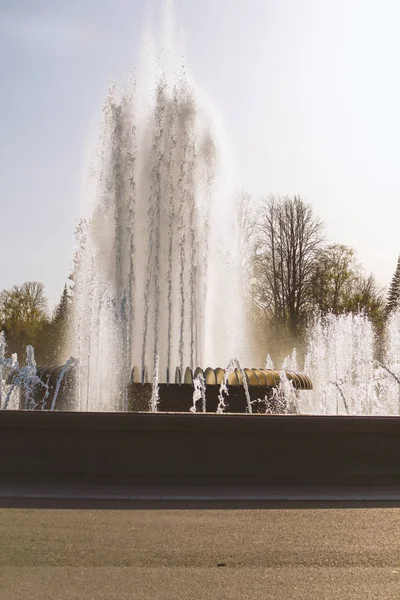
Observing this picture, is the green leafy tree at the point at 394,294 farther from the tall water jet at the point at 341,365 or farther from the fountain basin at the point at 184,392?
the fountain basin at the point at 184,392

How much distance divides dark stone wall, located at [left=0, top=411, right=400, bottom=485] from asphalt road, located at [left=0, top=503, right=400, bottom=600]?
55.2 inches

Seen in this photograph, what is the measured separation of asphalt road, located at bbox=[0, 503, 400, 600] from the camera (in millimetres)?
5574

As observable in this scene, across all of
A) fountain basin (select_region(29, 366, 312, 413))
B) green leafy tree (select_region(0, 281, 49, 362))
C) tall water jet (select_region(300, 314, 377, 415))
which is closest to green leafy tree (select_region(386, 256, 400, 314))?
tall water jet (select_region(300, 314, 377, 415))

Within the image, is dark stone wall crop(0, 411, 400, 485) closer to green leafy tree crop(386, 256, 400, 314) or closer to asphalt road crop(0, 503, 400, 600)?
asphalt road crop(0, 503, 400, 600)

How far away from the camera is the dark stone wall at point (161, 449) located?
34.3ft

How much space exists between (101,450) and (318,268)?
43.4 meters

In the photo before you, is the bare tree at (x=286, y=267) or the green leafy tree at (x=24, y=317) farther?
the green leafy tree at (x=24, y=317)

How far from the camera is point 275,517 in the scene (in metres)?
Answer: 8.48

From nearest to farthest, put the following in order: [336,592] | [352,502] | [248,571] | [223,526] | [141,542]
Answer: [336,592]
[248,571]
[141,542]
[223,526]
[352,502]

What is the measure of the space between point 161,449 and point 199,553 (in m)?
3.78

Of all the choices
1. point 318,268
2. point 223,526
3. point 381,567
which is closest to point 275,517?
point 223,526

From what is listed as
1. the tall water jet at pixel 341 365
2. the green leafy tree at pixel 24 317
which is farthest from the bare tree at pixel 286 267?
the green leafy tree at pixel 24 317

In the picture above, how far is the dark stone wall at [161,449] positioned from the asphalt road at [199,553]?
1.40 meters

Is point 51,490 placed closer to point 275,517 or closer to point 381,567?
point 275,517
